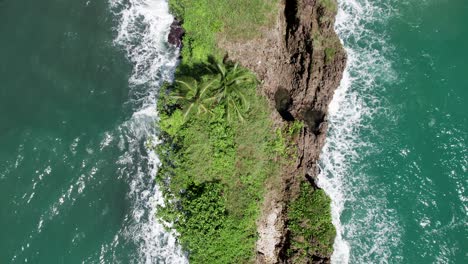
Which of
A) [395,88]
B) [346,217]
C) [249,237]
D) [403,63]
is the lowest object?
[249,237]

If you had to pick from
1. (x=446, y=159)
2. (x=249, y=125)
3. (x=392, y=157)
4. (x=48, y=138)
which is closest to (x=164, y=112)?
(x=249, y=125)

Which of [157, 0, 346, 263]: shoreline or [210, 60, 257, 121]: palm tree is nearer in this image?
[210, 60, 257, 121]: palm tree

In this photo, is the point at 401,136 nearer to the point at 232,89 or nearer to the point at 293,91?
the point at 293,91

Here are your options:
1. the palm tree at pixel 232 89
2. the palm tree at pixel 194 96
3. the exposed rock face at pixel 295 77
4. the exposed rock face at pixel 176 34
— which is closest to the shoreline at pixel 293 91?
the exposed rock face at pixel 295 77

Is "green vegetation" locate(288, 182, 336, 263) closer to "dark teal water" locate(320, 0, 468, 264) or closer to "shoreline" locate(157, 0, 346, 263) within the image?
"shoreline" locate(157, 0, 346, 263)

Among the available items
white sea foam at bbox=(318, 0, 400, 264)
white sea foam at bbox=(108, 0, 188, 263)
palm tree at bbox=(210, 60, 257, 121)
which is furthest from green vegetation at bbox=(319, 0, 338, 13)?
white sea foam at bbox=(108, 0, 188, 263)

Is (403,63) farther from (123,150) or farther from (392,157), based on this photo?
(123,150)

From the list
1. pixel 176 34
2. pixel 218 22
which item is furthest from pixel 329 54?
pixel 176 34
